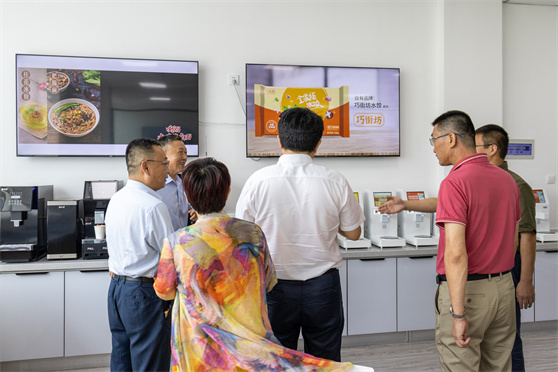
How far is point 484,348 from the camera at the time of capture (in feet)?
5.90

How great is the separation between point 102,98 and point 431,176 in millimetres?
3030

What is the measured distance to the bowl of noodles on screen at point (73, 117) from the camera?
312 cm

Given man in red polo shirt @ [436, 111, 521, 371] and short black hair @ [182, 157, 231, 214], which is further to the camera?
man in red polo shirt @ [436, 111, 521, 371]

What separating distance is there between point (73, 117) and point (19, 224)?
0.92 metres

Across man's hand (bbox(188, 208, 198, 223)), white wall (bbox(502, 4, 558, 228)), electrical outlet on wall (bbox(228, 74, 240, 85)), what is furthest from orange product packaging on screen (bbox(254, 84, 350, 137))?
white wall (bbox(502, 4, 558, 228))

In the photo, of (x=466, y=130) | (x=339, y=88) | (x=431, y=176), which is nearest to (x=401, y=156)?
(x=431, y=176)

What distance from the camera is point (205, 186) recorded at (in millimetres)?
1346

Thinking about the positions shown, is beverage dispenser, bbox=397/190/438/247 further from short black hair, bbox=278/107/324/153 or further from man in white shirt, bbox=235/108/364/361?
short black hair, bbox=278/107/324/153

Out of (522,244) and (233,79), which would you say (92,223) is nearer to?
(233,79)

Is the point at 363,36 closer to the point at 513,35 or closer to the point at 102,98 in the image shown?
the point at 513,35

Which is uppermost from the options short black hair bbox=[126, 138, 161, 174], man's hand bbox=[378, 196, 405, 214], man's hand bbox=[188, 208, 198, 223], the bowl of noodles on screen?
the bowl of noodles on screen

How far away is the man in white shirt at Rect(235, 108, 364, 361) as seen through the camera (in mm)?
1699

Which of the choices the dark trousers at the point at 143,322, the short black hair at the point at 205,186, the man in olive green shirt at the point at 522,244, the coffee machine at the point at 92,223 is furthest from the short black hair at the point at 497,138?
the coffee machine at the point at 92,223

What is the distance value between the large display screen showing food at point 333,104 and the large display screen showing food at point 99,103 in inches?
20.3
